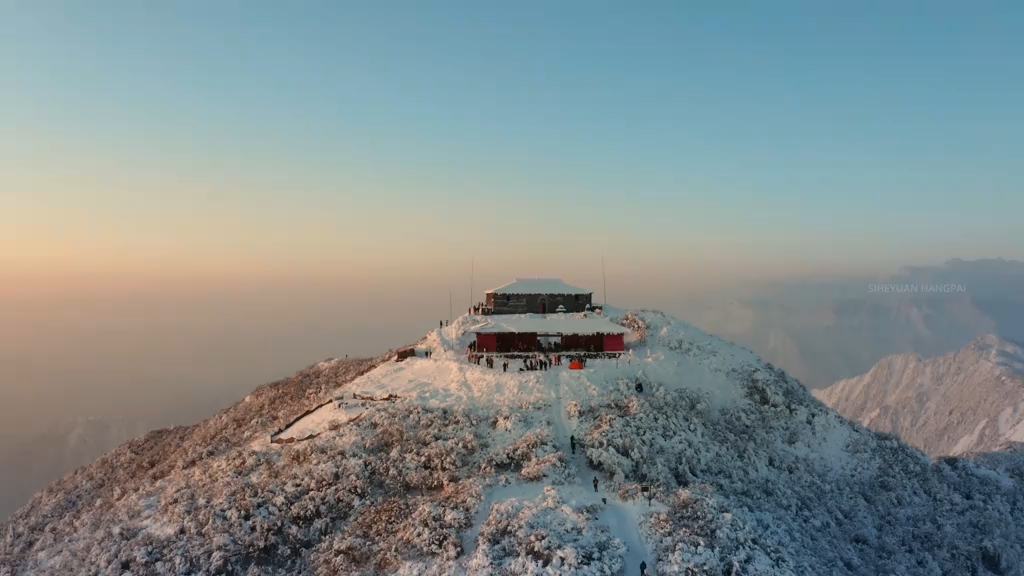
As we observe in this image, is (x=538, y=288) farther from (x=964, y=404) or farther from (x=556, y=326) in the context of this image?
(x=964, y=404)

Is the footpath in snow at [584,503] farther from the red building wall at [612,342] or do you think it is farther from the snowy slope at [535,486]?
the red building wall at [612,342]

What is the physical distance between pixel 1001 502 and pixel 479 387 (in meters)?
43.2

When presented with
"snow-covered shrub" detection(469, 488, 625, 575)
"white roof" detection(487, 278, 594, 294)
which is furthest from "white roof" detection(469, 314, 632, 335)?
"snow-covered shrub" detection(469, 488, 625, 575)

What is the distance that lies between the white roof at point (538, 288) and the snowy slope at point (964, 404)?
11025 cm

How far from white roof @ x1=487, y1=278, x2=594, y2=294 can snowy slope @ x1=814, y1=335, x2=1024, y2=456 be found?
110248 mm

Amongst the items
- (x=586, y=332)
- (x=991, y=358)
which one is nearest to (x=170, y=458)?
(x=586, y=332)

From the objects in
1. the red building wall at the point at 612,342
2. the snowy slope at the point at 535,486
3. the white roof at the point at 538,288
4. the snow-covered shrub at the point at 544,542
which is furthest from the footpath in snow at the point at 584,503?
the white roof at the point at 538,288

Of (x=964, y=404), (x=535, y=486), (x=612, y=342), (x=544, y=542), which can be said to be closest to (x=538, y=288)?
(x=612, y=342)

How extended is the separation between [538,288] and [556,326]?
13.6 m

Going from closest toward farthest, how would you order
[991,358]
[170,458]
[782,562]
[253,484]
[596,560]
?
1. [596,560]
2. [782,562]
3. [253,484]
4. [170,458]
5. [991,358]

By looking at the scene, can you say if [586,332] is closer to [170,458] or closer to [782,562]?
[782,562]

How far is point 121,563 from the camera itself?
29875 millimetres

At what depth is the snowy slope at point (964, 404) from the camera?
14000cm

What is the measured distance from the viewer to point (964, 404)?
160 m
